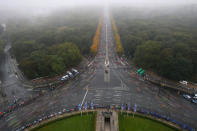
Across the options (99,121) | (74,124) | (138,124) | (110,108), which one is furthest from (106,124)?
(74,124)

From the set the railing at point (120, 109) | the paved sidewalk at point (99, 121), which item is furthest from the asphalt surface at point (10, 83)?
the paved sidewalk at point (99, 121)

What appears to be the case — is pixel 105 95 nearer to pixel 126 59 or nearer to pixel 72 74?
pixel 72 74

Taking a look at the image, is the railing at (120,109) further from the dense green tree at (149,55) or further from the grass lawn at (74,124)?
the dense green tree at (149,55)

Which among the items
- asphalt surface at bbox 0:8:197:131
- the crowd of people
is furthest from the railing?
asphalt surface at bbox 0:8:197:131

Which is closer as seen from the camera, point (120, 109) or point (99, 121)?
point (99, 121)

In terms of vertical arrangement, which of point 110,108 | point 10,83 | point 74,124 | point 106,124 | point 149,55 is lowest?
point 106,124

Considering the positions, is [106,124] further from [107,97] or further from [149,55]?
[149,55]

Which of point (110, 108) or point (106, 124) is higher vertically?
point (110, 108)
